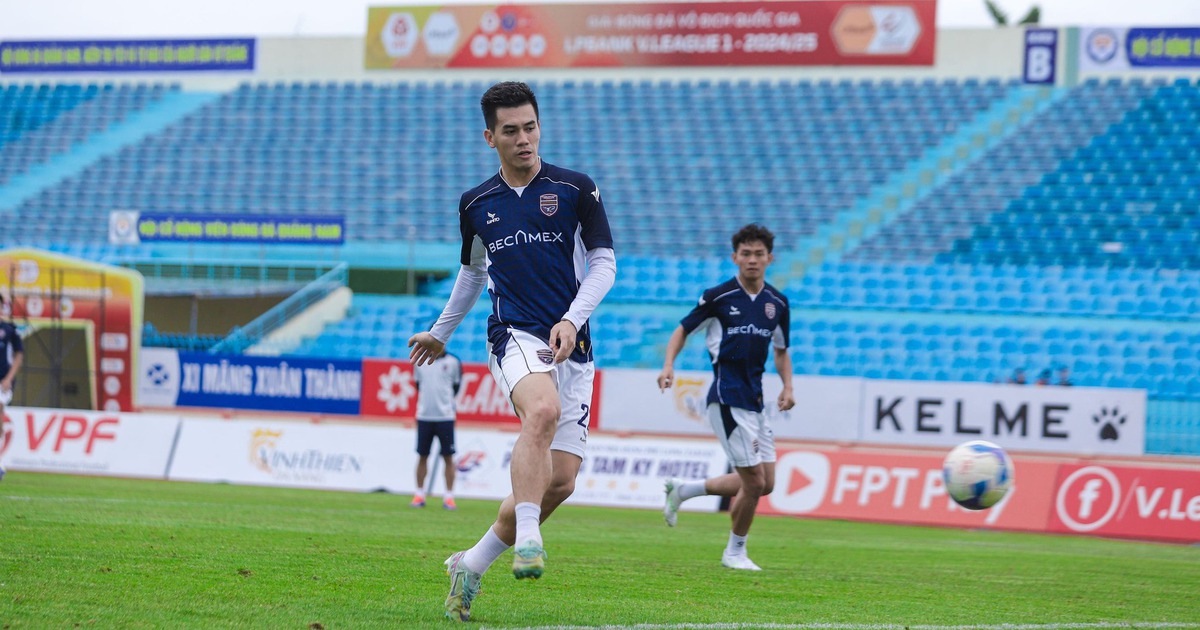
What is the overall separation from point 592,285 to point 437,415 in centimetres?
1017

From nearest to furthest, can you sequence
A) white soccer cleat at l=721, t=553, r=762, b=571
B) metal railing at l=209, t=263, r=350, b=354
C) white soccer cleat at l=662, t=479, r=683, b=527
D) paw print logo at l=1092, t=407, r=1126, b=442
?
1. white soccer cleat at l=721, t=553, r=762, b=571
2. white soccer cleat at l=662, t=479, r=683, b=527
3. paw print logo at l=1092, t=407, r=1126, b=442
4. metal railing at l=209, t=263, r=350, b=354

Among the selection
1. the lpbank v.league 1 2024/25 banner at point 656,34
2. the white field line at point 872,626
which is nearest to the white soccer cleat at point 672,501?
the white field line at point 872,626

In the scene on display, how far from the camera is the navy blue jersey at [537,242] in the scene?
20.4ft

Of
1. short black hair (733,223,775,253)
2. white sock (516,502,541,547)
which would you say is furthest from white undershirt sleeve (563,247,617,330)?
short black hair (733,223,775,253)

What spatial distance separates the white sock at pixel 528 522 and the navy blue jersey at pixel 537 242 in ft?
2.72

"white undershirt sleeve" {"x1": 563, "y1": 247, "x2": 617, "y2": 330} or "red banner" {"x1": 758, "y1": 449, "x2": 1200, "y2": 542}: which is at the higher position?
"white undershirt sleeve" {"x1": 563, "y1": 247, "x2": 617, "y2": 330}

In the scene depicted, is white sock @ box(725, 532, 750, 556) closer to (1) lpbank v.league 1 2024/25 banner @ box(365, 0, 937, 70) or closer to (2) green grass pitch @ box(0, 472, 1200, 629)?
(2) green grass pitch @ box(0, 472, 1200, 629)

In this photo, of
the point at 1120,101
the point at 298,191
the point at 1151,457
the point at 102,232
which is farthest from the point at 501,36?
the point at 1151,457

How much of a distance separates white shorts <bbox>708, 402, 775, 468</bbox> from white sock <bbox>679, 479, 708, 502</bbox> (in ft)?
1.86

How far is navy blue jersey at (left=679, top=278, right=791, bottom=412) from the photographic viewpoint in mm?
10188

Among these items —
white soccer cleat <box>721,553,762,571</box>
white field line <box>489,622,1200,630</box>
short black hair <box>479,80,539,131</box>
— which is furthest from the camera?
white soccer cleat <box>721,553,762,571</box>

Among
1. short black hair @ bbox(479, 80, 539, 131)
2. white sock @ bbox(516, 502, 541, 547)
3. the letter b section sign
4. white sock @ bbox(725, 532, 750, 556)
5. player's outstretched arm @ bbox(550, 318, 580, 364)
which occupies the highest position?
the letter b section sign

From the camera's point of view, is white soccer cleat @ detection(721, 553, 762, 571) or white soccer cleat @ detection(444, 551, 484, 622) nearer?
white soccer cleat @ detection(444, 551, 484, 622)

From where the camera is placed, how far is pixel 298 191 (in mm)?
34344
